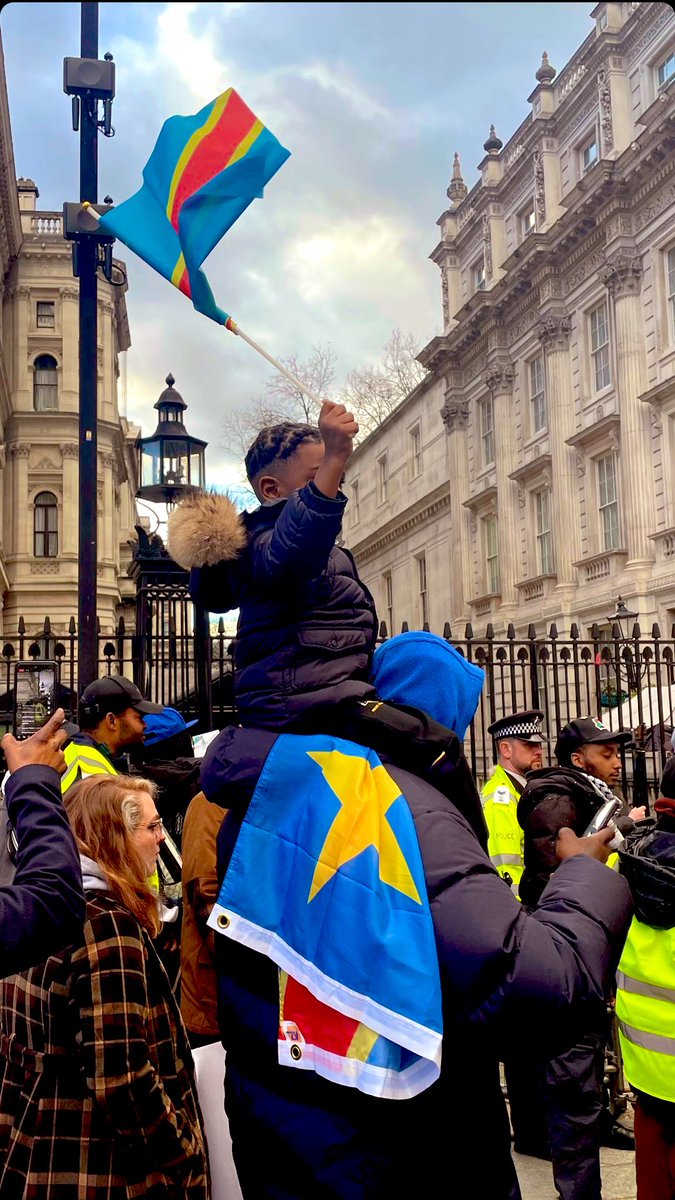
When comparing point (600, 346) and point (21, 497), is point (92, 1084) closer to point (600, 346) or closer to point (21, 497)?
point (600, 346)

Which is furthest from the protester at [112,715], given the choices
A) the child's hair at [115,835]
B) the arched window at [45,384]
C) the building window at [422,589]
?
the arched window at [45,384]

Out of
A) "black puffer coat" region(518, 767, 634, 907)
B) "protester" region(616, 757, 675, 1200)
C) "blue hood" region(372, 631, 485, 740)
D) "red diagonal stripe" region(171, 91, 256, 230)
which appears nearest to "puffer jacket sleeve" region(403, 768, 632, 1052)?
"blue hood" region(372, 631, 485, 740)

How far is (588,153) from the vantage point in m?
27.0

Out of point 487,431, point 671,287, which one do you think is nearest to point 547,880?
point 671,287

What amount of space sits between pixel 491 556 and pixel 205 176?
29.0 metres

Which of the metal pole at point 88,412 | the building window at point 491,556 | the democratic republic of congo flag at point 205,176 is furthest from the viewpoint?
the building window at point 491,556

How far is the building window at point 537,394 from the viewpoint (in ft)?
93.7

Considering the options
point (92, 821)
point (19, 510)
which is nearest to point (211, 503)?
point (92, 821)

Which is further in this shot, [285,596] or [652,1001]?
[652,1001]

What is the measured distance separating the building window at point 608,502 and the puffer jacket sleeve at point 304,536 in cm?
2335

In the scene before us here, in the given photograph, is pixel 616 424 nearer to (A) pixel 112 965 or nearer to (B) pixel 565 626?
(B) pixel 565 626

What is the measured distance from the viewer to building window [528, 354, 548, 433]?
2856cm

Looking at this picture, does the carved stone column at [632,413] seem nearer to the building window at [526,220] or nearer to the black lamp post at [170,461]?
the building window at [526,220]

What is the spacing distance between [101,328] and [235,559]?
151 feet
